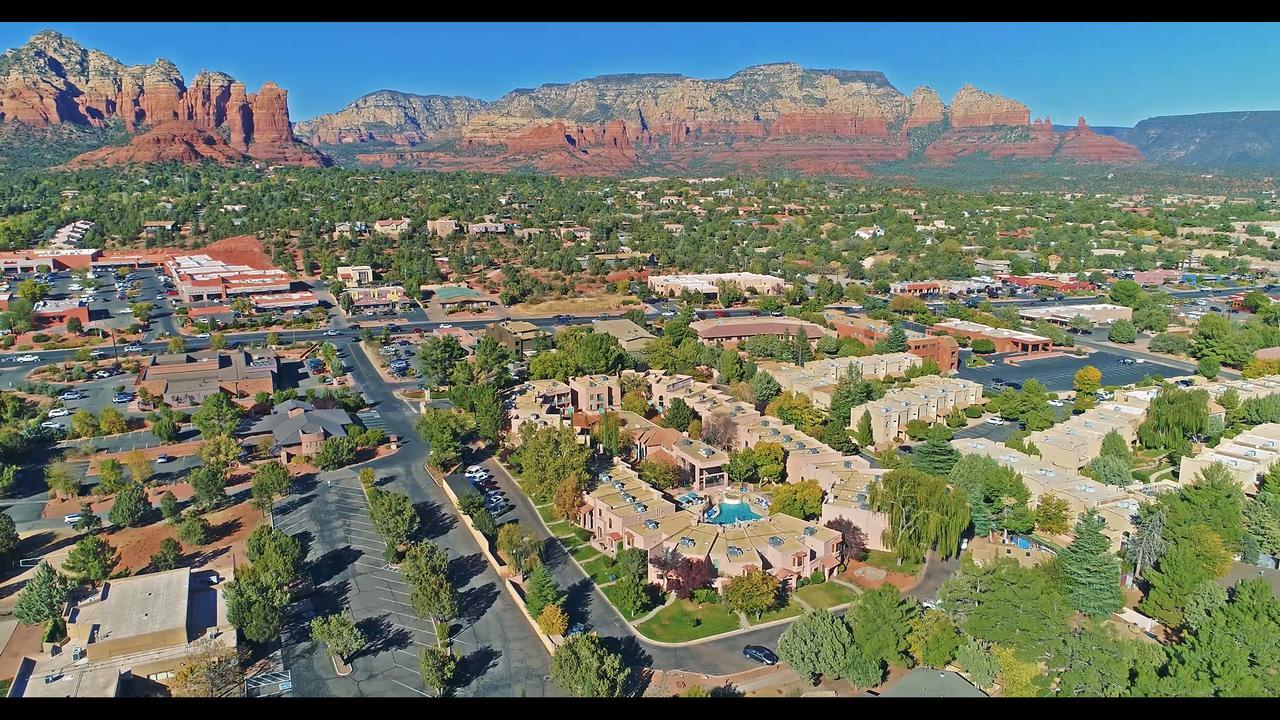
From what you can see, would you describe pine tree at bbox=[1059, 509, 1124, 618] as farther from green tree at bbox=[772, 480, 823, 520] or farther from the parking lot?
the parking lot

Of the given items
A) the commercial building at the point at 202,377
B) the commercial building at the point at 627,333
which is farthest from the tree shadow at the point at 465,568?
the commercial building at the point at 627,333

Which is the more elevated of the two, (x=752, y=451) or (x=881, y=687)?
(x=752, y=451)

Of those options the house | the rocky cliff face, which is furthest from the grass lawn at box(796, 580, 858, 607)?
the rocky cliff face

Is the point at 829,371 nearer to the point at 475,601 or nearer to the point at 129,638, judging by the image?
the point at 475,601

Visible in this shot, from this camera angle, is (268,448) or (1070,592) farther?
(268,448)

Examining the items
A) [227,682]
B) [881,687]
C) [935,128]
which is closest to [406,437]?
[227,682]
